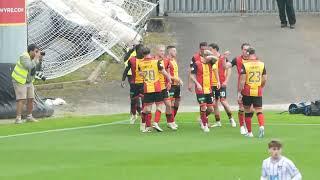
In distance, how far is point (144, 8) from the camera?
34.3m

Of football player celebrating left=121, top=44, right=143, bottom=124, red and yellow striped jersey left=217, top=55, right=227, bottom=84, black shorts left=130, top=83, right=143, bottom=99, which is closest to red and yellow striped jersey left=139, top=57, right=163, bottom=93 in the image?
football player celebrating left=121, top=44, right=143, bottom=124

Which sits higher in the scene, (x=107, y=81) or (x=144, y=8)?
(x=144, y=8)

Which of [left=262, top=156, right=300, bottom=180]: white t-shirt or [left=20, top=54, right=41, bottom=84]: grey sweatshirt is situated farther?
[left=20, top=54, right=41, bottom=84]: grey sweatshirt

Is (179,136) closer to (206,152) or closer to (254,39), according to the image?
(206,152)

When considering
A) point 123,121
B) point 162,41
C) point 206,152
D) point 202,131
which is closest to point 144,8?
point 162,41

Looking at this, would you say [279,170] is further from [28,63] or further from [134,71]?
[28,63]

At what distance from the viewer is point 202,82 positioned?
68.7 ft

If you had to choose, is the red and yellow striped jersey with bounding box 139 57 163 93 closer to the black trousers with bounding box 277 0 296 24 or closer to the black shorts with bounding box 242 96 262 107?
the black shorts with bounding box 242 96 262 107

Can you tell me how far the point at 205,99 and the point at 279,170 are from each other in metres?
10.1

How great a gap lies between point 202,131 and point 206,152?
3991 mm

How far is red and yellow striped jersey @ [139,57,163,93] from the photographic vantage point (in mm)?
20891

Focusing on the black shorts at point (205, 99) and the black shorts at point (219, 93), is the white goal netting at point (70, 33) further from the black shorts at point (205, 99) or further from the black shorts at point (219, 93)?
the black shorts at point (205, 99)

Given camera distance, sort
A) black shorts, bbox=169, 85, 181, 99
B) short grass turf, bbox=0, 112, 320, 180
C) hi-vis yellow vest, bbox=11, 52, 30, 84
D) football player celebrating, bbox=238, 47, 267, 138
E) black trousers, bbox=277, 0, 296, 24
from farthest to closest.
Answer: black trousers, bbox=277, 0, 296, 24 → hi-vis yellow vest, bbox=11, 52, 30, 84 → black shorts, bbox=169, 85, 181, 99 → football player celebrating, bbox=238, 47, 267, 138 → short grass turf, bbox=0, 112, 320, 180

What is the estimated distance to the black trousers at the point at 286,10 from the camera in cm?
3622
